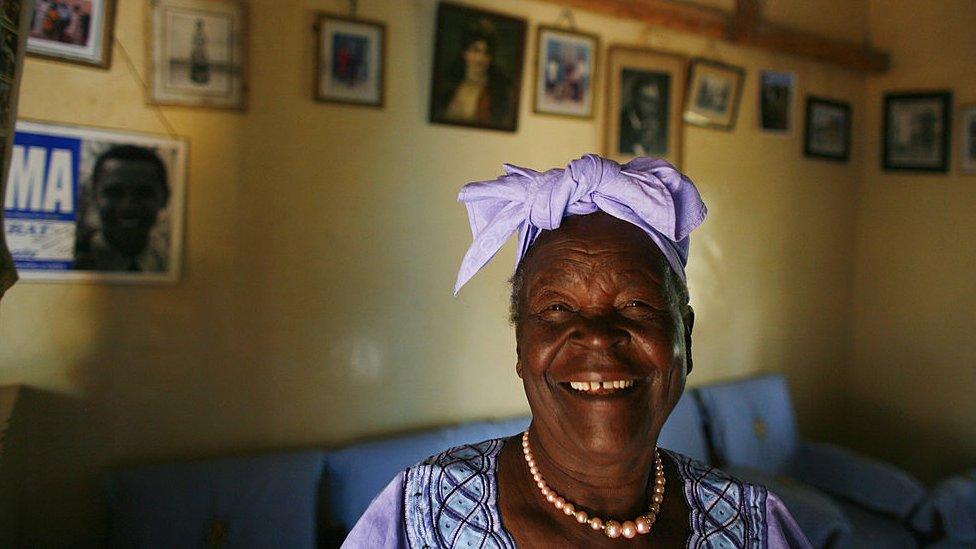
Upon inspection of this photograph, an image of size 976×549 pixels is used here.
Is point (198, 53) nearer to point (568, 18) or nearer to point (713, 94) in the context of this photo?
point (568, 18)

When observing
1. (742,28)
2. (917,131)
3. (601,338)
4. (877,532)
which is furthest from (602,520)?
(917,131)

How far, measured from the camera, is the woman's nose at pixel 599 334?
925 millimetres

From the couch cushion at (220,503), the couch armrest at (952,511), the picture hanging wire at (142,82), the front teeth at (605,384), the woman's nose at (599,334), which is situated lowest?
the couch armrest at (952,511)

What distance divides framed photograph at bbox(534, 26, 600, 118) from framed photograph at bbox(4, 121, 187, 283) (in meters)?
1.38

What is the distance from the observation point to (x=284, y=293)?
213 cm

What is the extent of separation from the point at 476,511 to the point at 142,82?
1596 millimetres

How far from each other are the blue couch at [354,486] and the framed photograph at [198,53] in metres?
1.10

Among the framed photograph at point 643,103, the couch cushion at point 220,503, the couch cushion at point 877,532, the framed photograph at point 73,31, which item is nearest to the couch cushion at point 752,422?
the couch cushion at point 877,532

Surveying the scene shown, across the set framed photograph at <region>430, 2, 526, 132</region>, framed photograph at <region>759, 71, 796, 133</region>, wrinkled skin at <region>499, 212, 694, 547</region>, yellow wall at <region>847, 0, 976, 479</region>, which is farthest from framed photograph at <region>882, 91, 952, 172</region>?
wrinkled skin at <region>499, 212, 694, 547</region>

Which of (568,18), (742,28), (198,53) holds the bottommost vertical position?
(198,53)

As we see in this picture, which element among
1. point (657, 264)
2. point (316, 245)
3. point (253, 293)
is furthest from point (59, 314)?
point (657, 264)

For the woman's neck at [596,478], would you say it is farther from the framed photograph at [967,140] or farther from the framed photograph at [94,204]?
the framed photograph at [967,140]

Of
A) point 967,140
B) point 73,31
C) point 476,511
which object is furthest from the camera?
point 967,140

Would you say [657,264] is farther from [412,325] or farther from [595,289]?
[412,325]
